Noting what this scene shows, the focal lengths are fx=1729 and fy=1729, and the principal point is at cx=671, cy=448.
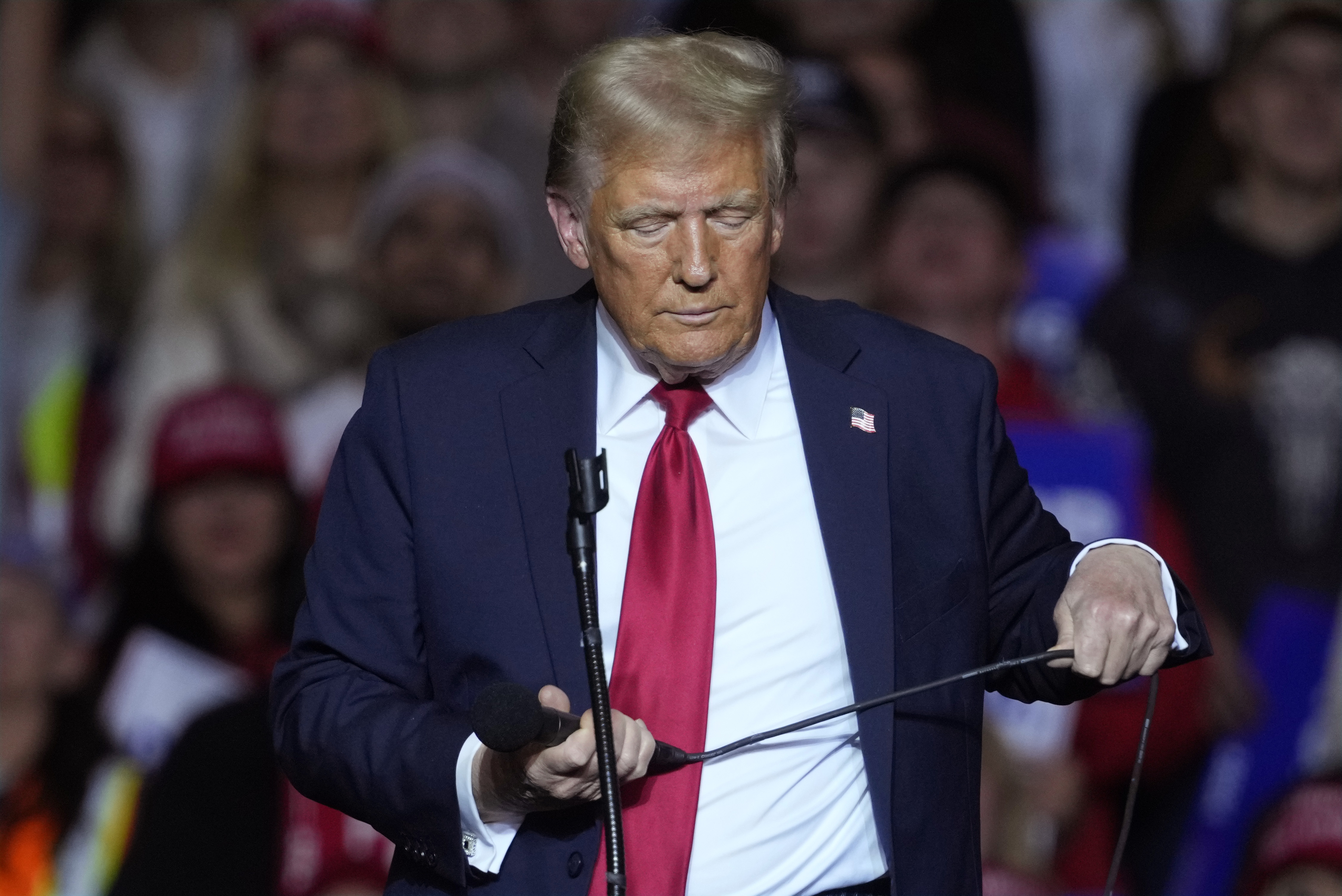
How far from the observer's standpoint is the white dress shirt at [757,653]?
196 centimetres

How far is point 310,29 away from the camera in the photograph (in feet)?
18.4

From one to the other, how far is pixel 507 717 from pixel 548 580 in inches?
14.5

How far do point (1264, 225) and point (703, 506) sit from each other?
12.2 ft

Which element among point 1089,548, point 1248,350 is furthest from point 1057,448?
point 1089,548

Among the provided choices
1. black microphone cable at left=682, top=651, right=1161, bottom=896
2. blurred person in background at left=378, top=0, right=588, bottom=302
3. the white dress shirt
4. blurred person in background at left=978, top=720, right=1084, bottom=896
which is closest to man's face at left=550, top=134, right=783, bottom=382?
the white dress shirt

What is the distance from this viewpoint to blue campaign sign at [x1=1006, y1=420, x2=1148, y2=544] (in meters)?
4.73

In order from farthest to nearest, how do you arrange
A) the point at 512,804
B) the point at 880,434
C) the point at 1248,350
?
the point at 1248,350, the point at 880,434, the point at 512,804

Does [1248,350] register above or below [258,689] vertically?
above

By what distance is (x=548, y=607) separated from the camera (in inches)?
77.4

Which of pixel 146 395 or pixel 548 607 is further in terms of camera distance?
pixel 146 395

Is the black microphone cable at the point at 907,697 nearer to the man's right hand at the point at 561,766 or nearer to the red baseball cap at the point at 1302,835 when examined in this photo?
the man's right hand at the point at 561,766

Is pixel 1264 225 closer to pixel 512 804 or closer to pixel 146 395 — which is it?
pixel 146 395

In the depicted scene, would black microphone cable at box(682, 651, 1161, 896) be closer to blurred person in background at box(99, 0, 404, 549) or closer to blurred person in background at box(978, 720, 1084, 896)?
blurred person in background at box(978, 720, 1084, 896)

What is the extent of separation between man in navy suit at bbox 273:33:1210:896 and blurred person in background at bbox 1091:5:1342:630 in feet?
10.1
